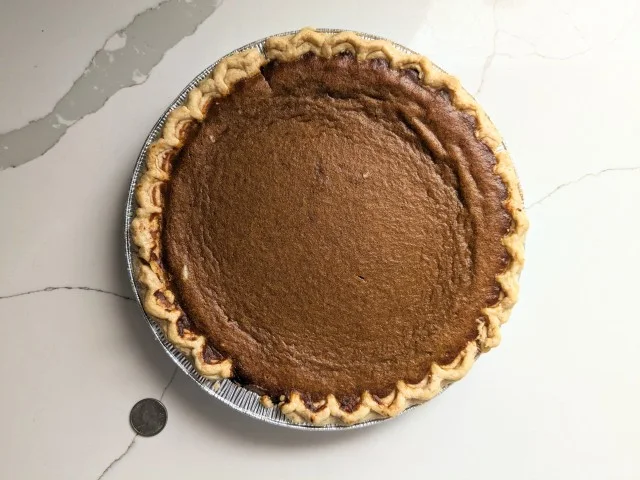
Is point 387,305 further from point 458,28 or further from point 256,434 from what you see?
point 458,28

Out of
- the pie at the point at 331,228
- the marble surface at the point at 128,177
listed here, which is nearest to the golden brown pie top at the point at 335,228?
the pie at the point at 331,228

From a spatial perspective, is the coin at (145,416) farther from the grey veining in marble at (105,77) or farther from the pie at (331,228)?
the grey veining in marble at (105,77)

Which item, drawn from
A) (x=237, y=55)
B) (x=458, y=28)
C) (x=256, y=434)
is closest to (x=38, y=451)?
(x=256, y=434)

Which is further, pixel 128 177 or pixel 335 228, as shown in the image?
pixel 128 177

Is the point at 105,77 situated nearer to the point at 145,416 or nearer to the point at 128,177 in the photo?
the point at 128,177

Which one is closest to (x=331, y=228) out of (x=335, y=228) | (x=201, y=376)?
(x=335, y=228)
